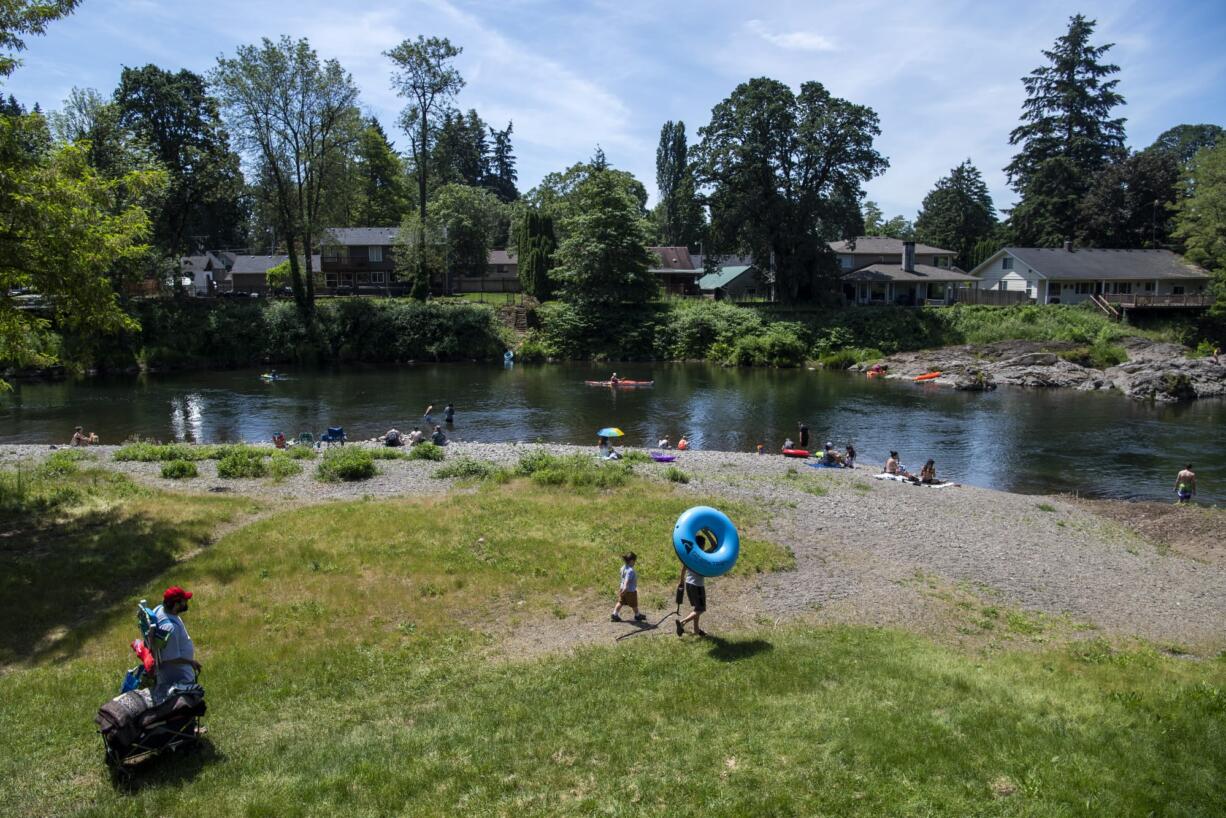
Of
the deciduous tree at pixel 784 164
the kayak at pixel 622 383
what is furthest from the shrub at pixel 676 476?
the deciduous tree at pixel 784 164

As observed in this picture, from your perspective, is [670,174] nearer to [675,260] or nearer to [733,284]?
[675,260]

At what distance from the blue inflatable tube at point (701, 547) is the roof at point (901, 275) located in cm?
7268

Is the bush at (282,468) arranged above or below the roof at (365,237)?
below

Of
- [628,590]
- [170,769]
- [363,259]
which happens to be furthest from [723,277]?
[170,769]

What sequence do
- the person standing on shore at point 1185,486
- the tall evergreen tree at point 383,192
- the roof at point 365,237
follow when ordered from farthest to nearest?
1. the tall evergreen tree at point 383,192
2. the roof at point 365,237
3. the person standing on shore at point 1185,486

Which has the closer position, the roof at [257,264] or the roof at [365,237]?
the roof at [365,237]

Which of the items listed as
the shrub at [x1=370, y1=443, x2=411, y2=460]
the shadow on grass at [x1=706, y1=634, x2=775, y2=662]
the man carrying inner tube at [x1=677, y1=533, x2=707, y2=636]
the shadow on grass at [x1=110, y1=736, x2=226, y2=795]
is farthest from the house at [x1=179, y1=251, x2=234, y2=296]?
the shadow on grass at [x1=110, y1=736, x2=226, y2=795]

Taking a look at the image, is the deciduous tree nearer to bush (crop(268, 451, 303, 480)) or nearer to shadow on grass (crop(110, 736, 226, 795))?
bush (crop(268, 451, 303, 480))

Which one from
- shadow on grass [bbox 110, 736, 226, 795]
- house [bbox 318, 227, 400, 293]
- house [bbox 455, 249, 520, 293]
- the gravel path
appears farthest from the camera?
house [bbox 455, 249, 520, 293]

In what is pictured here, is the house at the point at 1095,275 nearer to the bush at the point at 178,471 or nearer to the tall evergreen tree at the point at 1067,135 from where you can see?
the tall evergreen tree at the point at 1067,135

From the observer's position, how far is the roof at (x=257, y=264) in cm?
8888

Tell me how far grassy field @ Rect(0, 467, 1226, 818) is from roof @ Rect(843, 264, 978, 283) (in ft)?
227

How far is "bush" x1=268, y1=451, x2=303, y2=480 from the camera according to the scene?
2545 cm

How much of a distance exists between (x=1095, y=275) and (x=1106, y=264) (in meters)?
3.30
